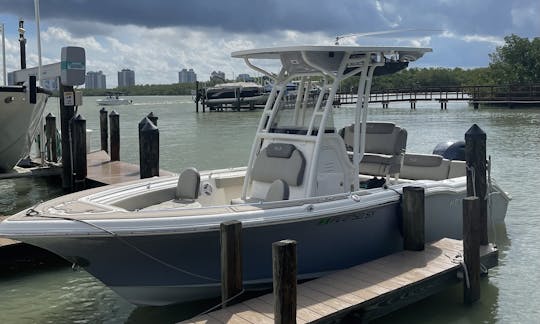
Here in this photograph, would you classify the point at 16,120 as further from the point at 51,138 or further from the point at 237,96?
the point at 237,96

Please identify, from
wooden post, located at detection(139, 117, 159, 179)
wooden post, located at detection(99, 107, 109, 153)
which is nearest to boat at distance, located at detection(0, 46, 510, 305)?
wooden post, located at detection(139, 117, 159, 179)

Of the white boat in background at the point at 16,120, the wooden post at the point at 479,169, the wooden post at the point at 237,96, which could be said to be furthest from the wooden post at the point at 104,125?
the wooden post at the point at 237,96

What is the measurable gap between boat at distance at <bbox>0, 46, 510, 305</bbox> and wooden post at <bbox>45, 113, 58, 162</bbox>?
330 inches

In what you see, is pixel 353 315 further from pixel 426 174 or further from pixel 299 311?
pixel 426 174

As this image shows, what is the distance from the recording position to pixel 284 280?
15.9ft

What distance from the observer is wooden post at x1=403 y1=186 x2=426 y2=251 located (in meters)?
6.96

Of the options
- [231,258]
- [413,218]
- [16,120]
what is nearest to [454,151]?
[413,218]

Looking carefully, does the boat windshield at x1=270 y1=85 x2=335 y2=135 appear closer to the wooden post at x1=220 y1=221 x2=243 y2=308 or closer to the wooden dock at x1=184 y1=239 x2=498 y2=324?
the wooden dock at x1=184 y1=239 x2=498 y2=324

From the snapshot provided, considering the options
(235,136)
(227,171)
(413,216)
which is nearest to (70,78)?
(227,171)

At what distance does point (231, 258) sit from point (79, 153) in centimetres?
809

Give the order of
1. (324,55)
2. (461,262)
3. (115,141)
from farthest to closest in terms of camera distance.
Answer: (115,141) → (324,55) → (461,262)

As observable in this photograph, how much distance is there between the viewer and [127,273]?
6129 millimetres

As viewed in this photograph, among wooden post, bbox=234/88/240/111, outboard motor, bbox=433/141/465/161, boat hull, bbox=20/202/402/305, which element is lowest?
boat hull, bbox=20/202/402/305

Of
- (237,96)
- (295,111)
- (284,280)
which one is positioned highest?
(237,96)
